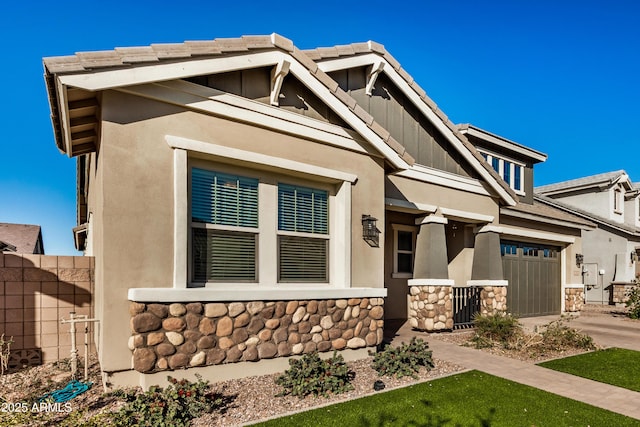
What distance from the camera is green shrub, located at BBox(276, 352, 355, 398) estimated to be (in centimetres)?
568

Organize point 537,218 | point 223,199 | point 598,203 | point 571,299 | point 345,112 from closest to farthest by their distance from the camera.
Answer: point 223,199 → point 345,112 → point 537,218 → point 571,299 → point 598,203

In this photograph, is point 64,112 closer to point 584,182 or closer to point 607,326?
point 607,326

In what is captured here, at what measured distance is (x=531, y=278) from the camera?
1463cm

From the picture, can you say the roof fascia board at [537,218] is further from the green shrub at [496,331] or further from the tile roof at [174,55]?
the tile roof at [174,55]

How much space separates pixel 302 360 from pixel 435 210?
19.8 feet

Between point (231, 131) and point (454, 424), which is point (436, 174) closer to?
point (231, 131)

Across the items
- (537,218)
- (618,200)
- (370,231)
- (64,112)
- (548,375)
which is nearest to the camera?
(64,112)

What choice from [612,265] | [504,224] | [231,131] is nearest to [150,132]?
[231,131]

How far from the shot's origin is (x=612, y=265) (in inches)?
838

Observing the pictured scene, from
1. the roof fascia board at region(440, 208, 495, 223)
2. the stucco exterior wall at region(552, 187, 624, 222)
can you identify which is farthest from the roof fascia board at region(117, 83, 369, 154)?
the stucco exterior wall at region(552, 187, 624, 222)

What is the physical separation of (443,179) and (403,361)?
5.68 meters

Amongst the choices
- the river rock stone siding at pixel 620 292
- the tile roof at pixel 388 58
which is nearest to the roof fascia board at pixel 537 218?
the tile roof at pixel 388 58

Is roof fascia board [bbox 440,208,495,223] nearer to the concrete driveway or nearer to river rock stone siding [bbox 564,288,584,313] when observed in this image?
the concrete driveway

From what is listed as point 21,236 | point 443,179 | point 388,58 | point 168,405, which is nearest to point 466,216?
point 443,179
